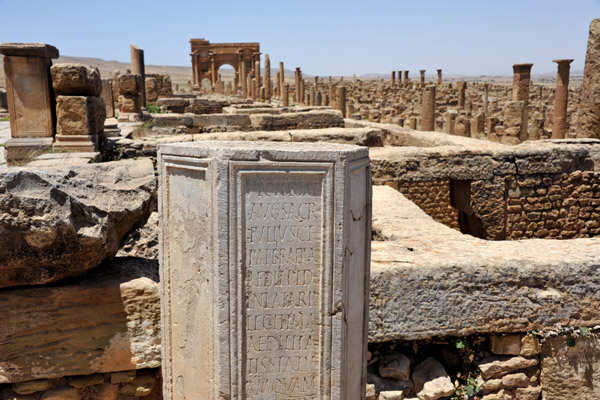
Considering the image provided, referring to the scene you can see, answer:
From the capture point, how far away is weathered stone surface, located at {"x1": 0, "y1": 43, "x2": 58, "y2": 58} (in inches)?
287

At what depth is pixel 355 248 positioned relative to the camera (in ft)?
7.28

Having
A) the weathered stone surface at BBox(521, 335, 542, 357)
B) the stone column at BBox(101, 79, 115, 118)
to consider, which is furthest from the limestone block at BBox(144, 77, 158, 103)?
the weathered stone surface at BBox(521, 335, 542, 357)

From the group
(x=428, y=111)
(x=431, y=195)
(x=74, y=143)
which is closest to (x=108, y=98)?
(x=74, y=143)

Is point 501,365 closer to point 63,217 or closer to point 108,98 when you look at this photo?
point 63,217

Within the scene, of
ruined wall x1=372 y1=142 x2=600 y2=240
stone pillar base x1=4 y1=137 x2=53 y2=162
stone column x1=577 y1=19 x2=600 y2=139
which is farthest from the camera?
stone column x1=577 y1=19 x2=600 y2=139

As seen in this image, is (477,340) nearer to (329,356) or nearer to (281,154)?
(329,356)

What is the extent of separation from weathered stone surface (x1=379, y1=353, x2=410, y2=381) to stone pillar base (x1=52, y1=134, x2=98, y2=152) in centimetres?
571

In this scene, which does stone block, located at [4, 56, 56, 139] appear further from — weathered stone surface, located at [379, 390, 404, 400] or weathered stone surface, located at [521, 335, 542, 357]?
weathered stone surface, located at [521, 335, 542, 357]

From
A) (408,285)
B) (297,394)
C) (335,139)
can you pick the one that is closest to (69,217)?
(297,394)

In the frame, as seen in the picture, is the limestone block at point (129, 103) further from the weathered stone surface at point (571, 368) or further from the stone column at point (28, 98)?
the weathered stone surface at point (571, 368)

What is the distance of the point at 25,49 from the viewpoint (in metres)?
7.34

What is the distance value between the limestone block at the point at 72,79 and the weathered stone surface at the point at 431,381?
628 cm

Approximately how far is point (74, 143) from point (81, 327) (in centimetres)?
534

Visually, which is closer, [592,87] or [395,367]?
[395,367]
